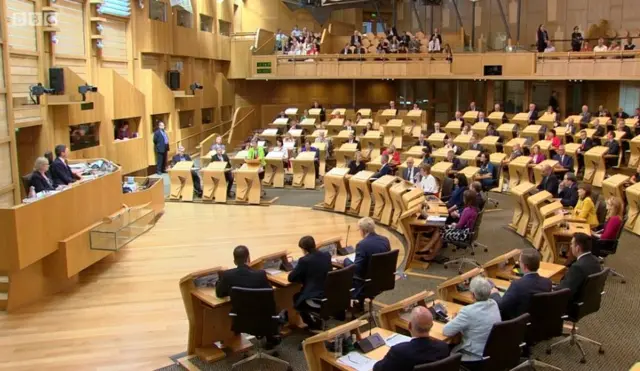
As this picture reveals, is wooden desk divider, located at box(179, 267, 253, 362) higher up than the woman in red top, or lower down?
lower down

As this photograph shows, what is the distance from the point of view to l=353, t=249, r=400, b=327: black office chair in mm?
6621

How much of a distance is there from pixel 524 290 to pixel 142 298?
16.0 ft

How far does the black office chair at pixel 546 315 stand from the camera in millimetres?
5402

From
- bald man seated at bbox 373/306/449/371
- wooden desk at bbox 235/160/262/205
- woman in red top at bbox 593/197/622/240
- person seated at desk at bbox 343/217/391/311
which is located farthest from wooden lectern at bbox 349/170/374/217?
bald man seated at bbox 373/306/449/371

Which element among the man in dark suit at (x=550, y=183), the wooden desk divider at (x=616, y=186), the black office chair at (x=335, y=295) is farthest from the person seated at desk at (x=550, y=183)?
the black office chair at (x=335, y=295)

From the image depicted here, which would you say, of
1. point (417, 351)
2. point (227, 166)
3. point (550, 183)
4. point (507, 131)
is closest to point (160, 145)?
point (227, 166)

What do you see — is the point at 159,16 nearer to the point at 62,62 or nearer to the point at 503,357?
the point at 62,62

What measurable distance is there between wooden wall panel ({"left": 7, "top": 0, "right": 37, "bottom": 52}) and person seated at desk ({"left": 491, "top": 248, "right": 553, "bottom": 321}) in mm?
9735

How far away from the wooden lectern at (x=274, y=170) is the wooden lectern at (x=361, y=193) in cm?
325

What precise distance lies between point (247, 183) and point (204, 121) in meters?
8.65

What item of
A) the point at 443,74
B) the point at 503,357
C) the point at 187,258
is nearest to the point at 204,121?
the point at 443,74

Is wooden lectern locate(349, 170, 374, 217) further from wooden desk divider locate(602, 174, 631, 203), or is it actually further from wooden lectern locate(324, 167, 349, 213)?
wooden desk divider locate(602, 174, 631, 203)

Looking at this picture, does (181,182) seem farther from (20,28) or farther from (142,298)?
(142,298)

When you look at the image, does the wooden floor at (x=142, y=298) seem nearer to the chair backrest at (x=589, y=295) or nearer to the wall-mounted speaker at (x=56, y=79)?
the wall-mounted speaker at (x=56, y=79)
